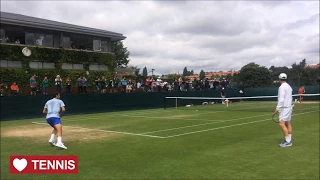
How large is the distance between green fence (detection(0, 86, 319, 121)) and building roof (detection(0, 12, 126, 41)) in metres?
11.7

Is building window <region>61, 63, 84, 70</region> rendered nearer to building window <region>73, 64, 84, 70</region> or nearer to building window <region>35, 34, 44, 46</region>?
building window <region>73, 64, 84, 70</region>

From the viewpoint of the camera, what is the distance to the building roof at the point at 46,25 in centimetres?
3194

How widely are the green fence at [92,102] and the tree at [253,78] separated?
79.6ft

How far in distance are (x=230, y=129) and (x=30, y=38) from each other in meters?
26.5

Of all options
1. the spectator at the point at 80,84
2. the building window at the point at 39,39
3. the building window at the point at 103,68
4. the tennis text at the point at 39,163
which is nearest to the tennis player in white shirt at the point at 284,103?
the tennis text at the point at 39,163

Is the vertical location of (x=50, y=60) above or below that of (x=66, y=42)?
below

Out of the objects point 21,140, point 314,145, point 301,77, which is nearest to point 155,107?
point 21,140

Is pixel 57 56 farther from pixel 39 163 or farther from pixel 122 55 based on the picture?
pixel 122 55

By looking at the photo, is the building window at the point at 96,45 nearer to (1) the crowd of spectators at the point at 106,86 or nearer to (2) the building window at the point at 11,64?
(1) the crowd of spectators at the point at 106,86

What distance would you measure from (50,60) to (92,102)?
10.8 metres

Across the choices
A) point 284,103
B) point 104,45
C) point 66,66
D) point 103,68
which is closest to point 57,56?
point 66,66

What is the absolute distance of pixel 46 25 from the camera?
34281 millimetres

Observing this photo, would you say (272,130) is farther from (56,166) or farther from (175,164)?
(56,166)

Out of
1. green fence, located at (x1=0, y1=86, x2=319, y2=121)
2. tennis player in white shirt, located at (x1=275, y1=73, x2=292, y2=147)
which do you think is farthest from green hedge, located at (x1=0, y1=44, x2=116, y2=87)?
tennis player in white shirt, located at (x1=275, y1=73, x2=292, y2=147)
